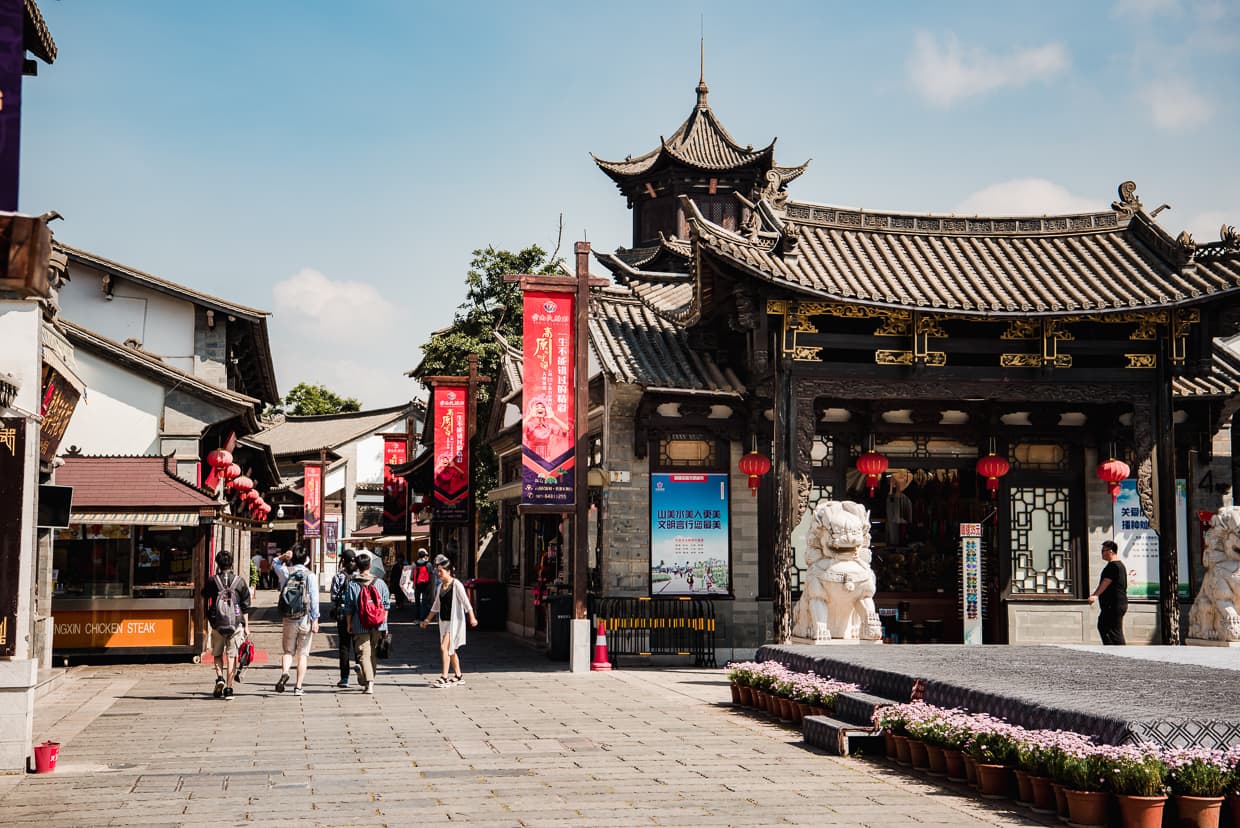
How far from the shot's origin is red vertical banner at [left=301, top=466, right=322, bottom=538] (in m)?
38.4

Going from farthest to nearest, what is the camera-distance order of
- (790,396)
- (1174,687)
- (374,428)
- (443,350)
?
(374,428), (443,350), (790,396), (1174,687)

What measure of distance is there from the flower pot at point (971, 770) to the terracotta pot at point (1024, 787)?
0.46 m

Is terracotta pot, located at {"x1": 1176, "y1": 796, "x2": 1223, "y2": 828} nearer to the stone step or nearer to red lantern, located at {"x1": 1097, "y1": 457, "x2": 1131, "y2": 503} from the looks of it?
the stone step

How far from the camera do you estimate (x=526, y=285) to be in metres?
19.0

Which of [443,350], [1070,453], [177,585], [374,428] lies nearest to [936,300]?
[1070,453]

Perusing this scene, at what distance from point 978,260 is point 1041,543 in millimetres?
4635

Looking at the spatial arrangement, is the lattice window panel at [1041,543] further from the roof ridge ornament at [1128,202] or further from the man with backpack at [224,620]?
the man with backpack at [224,620]

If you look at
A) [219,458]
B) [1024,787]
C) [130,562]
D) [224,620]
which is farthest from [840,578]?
[219,458]

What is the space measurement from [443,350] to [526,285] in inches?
756

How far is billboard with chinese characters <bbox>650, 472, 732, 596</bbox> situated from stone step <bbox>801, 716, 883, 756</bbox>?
8.57 meters

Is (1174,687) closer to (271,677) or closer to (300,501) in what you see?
(271,677)

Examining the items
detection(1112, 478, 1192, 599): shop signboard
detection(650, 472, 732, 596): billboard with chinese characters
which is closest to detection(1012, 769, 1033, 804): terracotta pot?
detection(650, 472, 732, 596): billboard with chinese characters

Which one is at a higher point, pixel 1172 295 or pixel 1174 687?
pixel 1172 295

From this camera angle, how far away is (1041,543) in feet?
68.2
